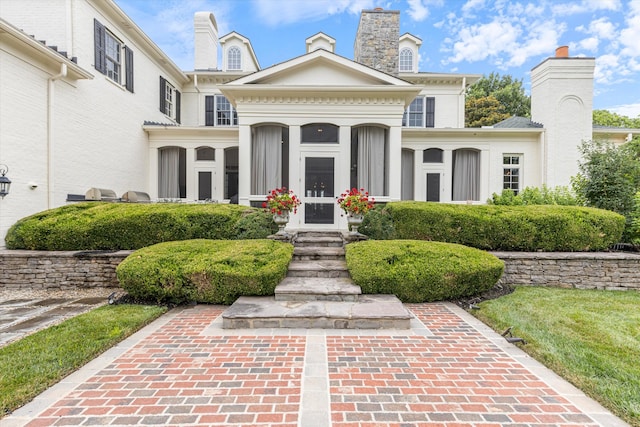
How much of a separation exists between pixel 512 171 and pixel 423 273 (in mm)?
9705

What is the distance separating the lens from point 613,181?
25.3 feet

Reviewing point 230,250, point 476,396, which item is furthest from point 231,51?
point 476,396

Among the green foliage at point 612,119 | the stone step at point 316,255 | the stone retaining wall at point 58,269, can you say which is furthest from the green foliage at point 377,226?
the green foliage at point 612,119

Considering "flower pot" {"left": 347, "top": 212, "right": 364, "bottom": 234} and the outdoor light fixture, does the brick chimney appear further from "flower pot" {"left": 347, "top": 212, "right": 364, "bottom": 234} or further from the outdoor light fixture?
the outdoor light fixture

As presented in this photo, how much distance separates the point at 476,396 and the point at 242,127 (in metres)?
8.32

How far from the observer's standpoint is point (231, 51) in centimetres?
1559

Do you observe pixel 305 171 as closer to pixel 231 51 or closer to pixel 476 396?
pixel 476 396

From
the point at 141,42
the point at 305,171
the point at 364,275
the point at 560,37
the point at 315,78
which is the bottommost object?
the point at 364,275

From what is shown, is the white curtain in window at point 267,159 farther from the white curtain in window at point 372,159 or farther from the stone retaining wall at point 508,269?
the stone retaining wall at point 508,269

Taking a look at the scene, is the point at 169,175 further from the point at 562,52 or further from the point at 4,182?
the point at 562,52

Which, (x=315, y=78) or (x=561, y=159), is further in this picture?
(x=561, y=159)

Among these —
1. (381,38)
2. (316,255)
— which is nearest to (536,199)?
(316,255)

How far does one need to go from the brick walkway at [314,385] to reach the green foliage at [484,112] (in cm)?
2714

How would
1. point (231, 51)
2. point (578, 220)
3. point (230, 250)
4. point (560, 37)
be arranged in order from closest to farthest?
point (230, 250), point (578, 220), point (560, 37), point (231, 51)
